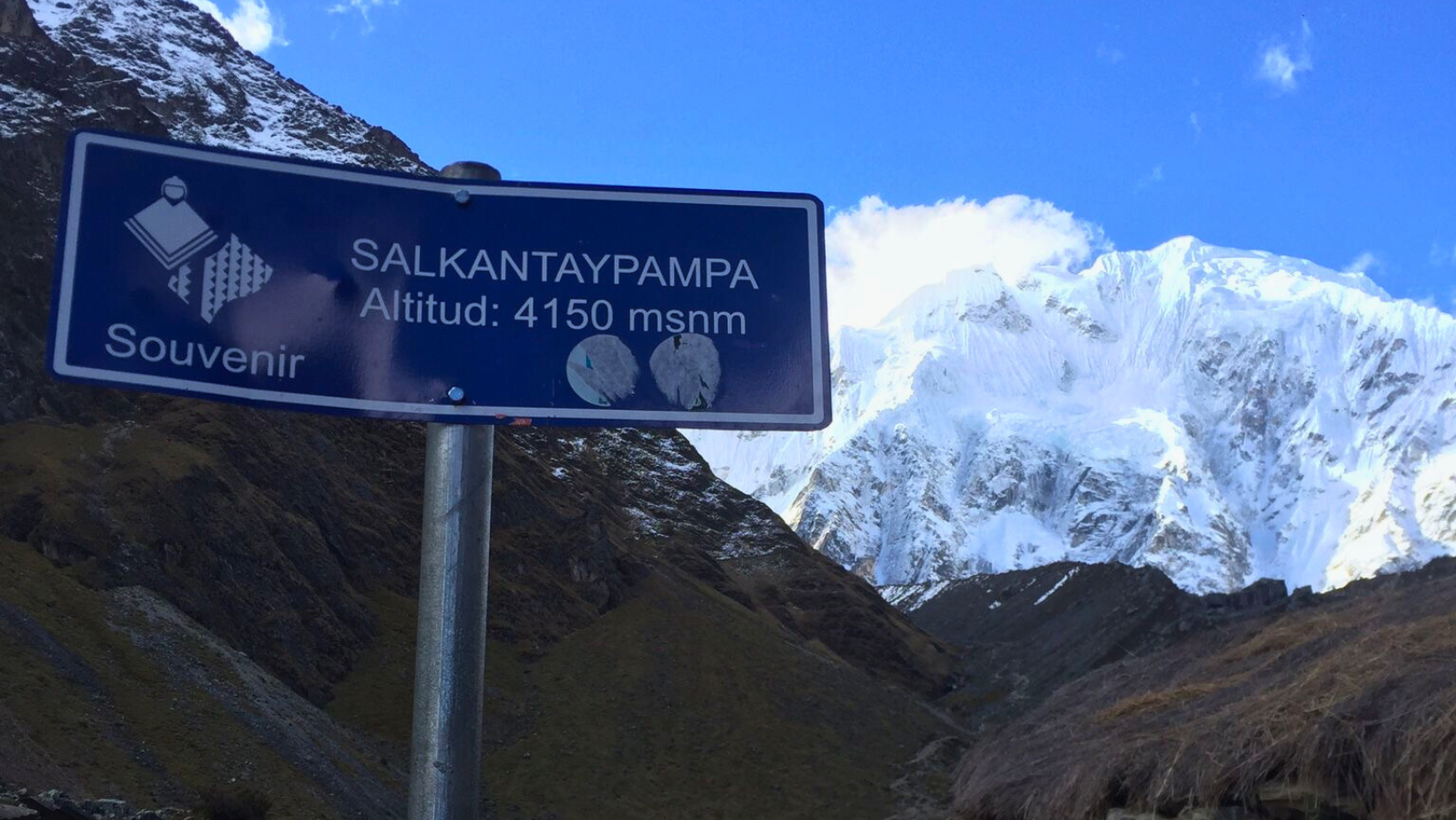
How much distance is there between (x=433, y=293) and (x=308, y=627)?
1713 inches

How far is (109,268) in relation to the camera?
8.46 ft

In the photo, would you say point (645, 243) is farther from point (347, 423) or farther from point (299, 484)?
point (347, 423)

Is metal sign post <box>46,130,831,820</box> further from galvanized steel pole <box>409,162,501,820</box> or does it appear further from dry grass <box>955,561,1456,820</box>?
dry grass <box>955,561,1456,820</box>

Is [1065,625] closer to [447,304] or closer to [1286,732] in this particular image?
[1286,732]

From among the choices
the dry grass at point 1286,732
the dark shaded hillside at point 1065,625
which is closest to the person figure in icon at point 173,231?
the dry grass at point 1286,732

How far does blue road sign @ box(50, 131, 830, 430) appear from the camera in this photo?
258cm

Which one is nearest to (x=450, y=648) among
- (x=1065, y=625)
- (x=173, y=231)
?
(x=173, y=231)

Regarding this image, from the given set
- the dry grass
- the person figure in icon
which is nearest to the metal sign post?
the person figure in icon

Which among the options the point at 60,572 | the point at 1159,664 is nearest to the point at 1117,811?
the point at 1159,664

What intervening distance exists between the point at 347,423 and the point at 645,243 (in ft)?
181

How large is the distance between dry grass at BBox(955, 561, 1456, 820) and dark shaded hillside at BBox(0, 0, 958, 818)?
19.7 m

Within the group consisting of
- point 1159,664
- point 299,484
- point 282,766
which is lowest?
point 282,766

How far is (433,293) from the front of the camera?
8.95ft

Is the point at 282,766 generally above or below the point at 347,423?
below
